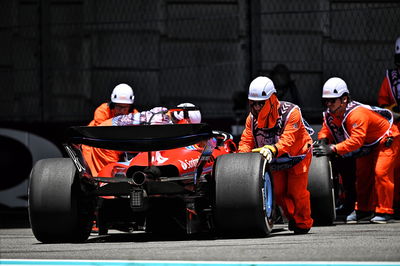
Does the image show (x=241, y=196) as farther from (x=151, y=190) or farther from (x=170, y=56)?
(x=170, y=56)

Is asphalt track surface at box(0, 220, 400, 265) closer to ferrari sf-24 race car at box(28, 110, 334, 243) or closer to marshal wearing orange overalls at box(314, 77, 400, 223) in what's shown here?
ferrari sf-24 race car at box(28, 110, 334, 243)

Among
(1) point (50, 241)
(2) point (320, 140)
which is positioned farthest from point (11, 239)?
(2) point (320, 140)

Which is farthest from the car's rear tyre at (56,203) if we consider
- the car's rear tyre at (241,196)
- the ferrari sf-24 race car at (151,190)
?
the car's rear tyre at (241,196)

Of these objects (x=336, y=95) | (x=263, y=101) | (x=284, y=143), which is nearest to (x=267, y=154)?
(x=284, y=143)

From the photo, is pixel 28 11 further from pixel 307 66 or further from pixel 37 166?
pixel 37 166

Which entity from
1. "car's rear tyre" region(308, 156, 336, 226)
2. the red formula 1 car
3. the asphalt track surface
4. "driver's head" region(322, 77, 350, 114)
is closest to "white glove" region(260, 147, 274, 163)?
the red formula 1 car

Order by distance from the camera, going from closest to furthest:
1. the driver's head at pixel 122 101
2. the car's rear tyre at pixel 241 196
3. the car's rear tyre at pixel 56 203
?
the car's rear tyre at pixel 241 196
the car's rear tyre at pixel 56 203
the driver's head at pixel 122 101

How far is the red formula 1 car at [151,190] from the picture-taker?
29.1ft

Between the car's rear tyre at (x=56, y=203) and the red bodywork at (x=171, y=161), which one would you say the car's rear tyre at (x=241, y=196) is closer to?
the red bodywork at (x=171, y=161)

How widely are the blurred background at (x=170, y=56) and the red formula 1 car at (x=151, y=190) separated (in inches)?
166

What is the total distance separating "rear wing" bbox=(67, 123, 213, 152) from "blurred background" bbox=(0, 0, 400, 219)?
438cm

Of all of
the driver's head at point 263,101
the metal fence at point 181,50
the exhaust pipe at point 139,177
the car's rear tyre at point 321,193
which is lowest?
the car's rear tyre at point 321,193

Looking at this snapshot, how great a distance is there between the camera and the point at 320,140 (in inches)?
456

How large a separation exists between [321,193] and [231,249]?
3.09m
